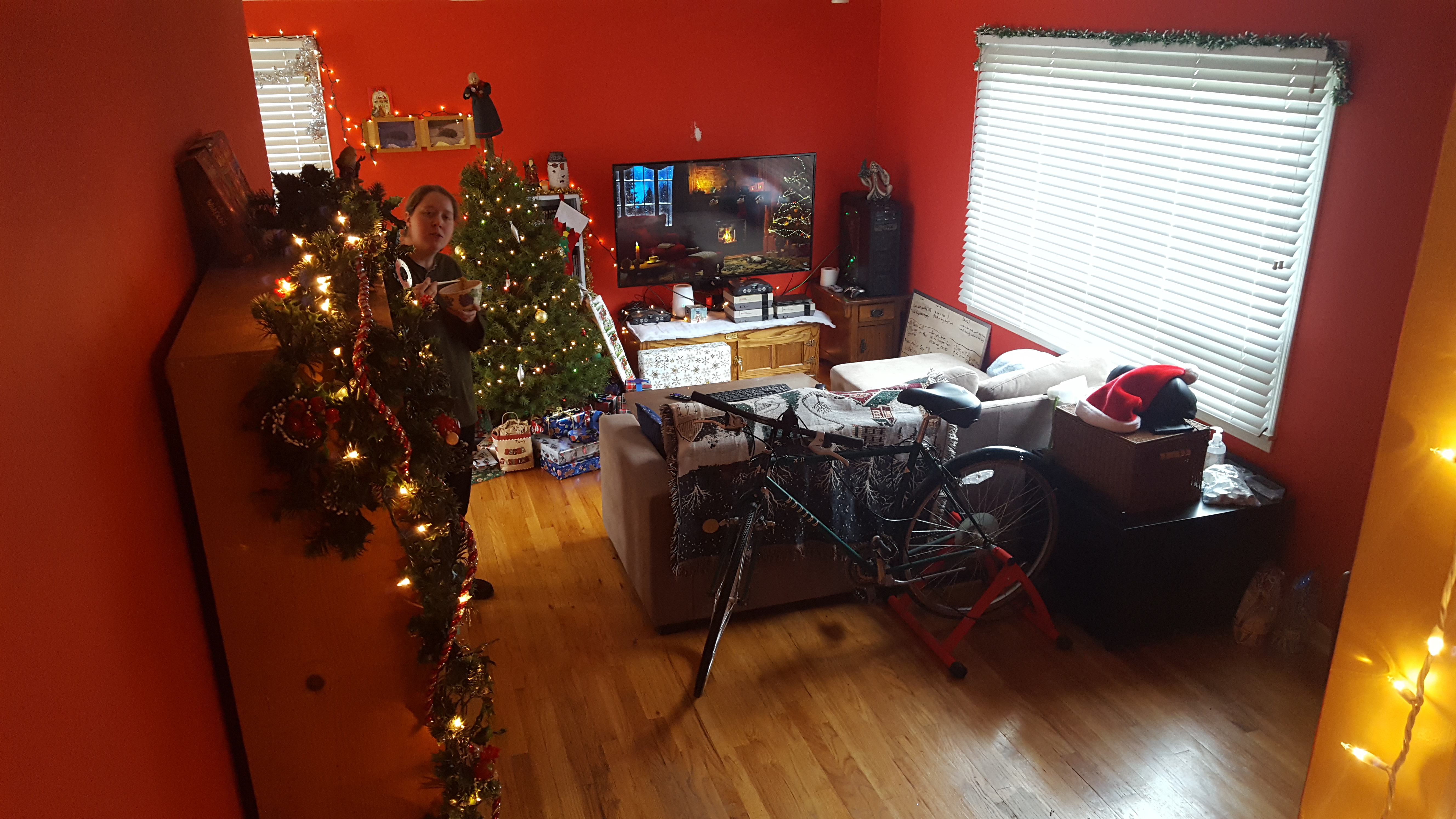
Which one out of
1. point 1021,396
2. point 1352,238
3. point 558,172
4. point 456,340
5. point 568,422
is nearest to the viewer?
point 456,340

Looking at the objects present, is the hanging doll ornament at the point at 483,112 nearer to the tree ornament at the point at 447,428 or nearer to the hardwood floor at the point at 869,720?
the hardwood floor at the point at 869,720

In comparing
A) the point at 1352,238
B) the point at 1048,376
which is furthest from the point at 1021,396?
the point at 1352,238

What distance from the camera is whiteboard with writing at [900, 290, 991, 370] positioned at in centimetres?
560

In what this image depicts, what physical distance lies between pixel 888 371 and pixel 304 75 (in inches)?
140

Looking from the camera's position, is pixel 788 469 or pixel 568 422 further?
pixel 568 422

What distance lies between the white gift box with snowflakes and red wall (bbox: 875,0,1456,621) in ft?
9.27

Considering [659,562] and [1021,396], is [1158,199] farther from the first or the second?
[659,562]

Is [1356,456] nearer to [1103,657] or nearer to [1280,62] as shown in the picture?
[1103,657]

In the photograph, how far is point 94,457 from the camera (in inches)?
52.2

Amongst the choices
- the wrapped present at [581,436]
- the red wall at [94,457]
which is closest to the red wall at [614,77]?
the wrapped present at [581,436]

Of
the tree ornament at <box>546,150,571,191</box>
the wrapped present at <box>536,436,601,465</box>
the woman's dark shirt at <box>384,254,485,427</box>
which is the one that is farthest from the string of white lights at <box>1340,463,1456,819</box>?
the tree ornament at <box>546,150,571,191</box>

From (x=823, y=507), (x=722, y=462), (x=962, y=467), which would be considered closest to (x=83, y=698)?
(x=722, y=462)

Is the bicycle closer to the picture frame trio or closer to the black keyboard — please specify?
the black keyboard

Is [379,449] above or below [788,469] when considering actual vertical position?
above
